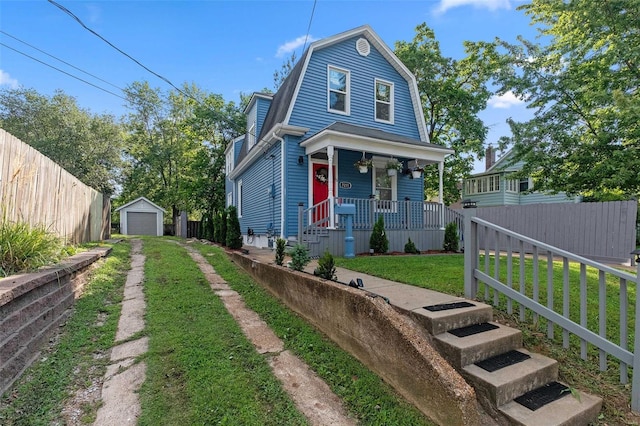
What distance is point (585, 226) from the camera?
350 inches

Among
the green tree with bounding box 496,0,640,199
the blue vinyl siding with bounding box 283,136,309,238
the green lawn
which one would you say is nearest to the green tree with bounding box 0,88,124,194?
the blue vinyl siding with bounding box 283,136,309,238

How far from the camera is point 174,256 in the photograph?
8.48 meters

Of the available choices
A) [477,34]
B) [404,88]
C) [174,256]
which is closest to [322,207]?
[174,256]

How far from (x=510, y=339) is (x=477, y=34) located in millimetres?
17695

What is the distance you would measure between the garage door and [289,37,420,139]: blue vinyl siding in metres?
18.4

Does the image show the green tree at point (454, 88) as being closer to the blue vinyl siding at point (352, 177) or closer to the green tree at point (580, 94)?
the green tree at point (580, 94)

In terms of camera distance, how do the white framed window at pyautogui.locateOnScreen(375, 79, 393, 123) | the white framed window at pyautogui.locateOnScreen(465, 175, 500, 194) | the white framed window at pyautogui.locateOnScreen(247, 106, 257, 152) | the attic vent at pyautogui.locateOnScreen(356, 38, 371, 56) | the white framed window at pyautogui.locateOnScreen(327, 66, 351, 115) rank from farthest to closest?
the white framed window at pyautogui.locateOnScreen(465, 175, 500, 194) < the white framed window at pyautogui.locateOnScreen(247, 106, 257, 152) < the white framed window at pyautogui.locateOnScreen(375, 79, 393, 123) < the attic vent at pyautogui.locateOnScreen(356, 38, 371, 56) < the white framed window at pyautogui.locateOnScreen(327, 66, 351, 115)

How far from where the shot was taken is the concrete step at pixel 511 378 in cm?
235

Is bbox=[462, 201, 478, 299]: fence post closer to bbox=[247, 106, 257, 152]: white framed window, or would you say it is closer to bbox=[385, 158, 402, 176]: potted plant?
bbox=[385, 158, 402, 176]: potted plant

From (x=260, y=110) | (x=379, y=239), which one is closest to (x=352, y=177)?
(x=379, y=239)

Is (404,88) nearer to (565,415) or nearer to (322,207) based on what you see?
(322,207)

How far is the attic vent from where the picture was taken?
10.7m

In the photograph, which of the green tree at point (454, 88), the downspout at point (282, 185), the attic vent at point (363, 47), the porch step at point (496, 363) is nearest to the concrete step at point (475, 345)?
the porch step at point (496, 363)

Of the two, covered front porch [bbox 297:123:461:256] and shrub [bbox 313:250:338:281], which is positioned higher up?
covered front porch [bbox 297:123:461:256]
